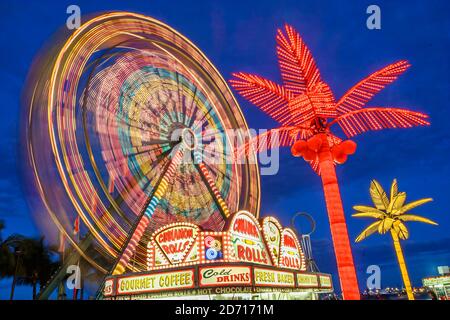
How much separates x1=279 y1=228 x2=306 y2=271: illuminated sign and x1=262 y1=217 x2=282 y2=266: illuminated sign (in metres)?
0.29

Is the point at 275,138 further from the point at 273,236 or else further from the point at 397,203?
the point at 397,203

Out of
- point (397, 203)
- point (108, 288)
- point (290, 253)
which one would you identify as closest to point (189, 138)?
point (290, 253)

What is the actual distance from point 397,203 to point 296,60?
53.6ft

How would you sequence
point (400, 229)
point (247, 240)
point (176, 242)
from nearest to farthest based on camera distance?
1. point (176, 242)
2. point (247, 240)
3. point (400, 229)

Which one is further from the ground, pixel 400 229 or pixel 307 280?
pixel 400 229

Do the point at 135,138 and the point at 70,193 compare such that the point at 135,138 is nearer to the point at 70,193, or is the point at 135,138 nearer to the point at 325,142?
the point at 70,193

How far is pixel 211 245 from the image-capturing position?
14547mm

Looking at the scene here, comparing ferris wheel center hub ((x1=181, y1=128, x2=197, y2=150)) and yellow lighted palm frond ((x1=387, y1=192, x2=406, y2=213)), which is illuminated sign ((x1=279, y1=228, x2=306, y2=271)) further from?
yellow lighted palm frond ((x1=387, y1=192, x2=406, y2=213))

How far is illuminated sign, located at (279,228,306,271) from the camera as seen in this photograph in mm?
18408

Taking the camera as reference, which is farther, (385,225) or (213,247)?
(385,225)

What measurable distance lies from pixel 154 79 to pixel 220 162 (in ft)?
23.0

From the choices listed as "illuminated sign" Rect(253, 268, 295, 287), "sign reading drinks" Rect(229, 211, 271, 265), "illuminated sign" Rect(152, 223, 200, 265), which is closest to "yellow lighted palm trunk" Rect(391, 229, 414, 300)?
"illuminated sign" Rect(253, 268, 295, 287)
